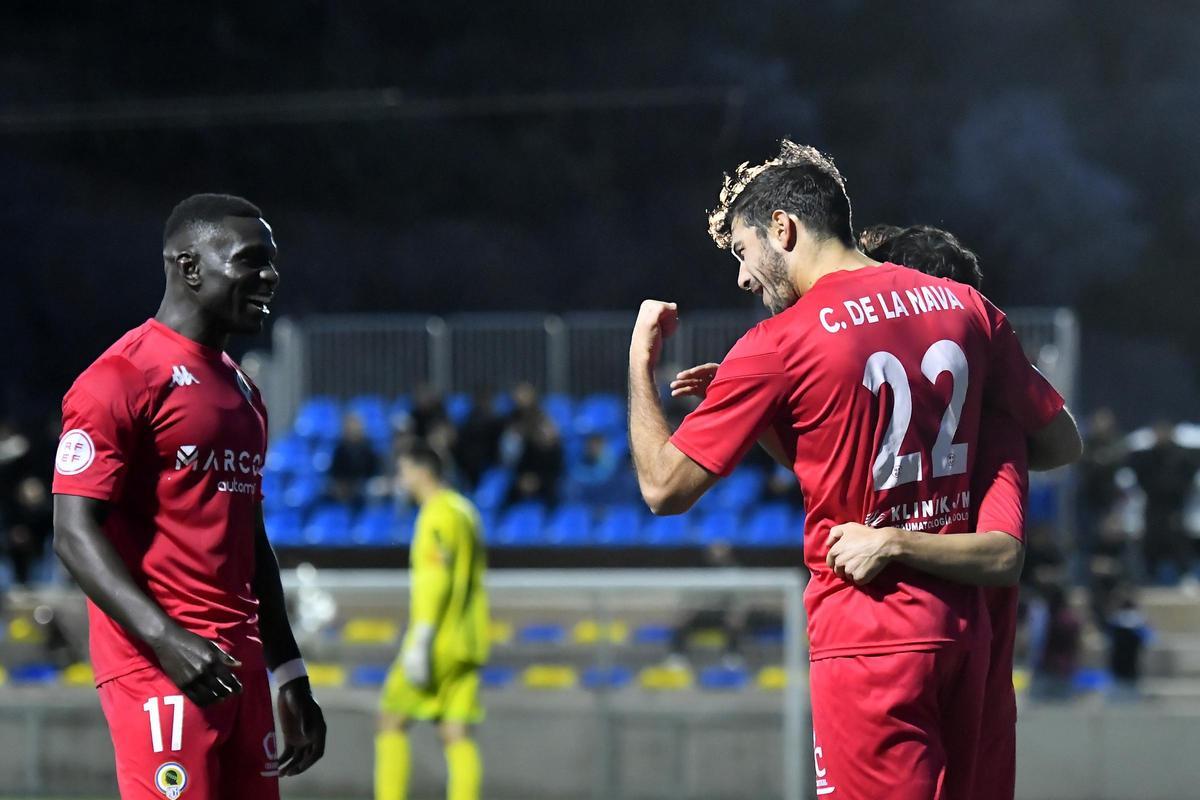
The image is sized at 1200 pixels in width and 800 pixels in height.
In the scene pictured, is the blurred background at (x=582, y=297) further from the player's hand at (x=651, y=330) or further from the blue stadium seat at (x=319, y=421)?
the player's hand at (x=651, y=330)

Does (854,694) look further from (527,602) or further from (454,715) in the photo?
(527,602)

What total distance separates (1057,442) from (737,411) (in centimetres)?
82

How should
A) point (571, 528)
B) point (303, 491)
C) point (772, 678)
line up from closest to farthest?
point (772, 678)
point (571, 528)
point (303, 491)

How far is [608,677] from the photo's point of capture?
916 cm

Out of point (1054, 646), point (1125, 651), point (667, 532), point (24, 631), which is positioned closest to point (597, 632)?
point (1054, 646)

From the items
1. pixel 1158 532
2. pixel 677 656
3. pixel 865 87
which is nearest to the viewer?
pixel 677 656

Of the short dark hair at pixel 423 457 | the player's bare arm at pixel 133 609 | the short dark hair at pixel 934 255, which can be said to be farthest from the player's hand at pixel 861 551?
the short dark hair at pixel 423 457

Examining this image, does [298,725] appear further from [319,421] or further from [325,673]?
[319,421]

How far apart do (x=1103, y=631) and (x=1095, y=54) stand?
1385 cm

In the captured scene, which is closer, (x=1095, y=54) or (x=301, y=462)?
(x=301, y=462)

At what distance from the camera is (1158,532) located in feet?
43.9

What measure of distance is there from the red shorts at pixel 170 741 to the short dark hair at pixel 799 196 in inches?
57.1

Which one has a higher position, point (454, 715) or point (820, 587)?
point (820, 587)

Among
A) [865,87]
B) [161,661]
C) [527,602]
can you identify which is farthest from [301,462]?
[161,661]
